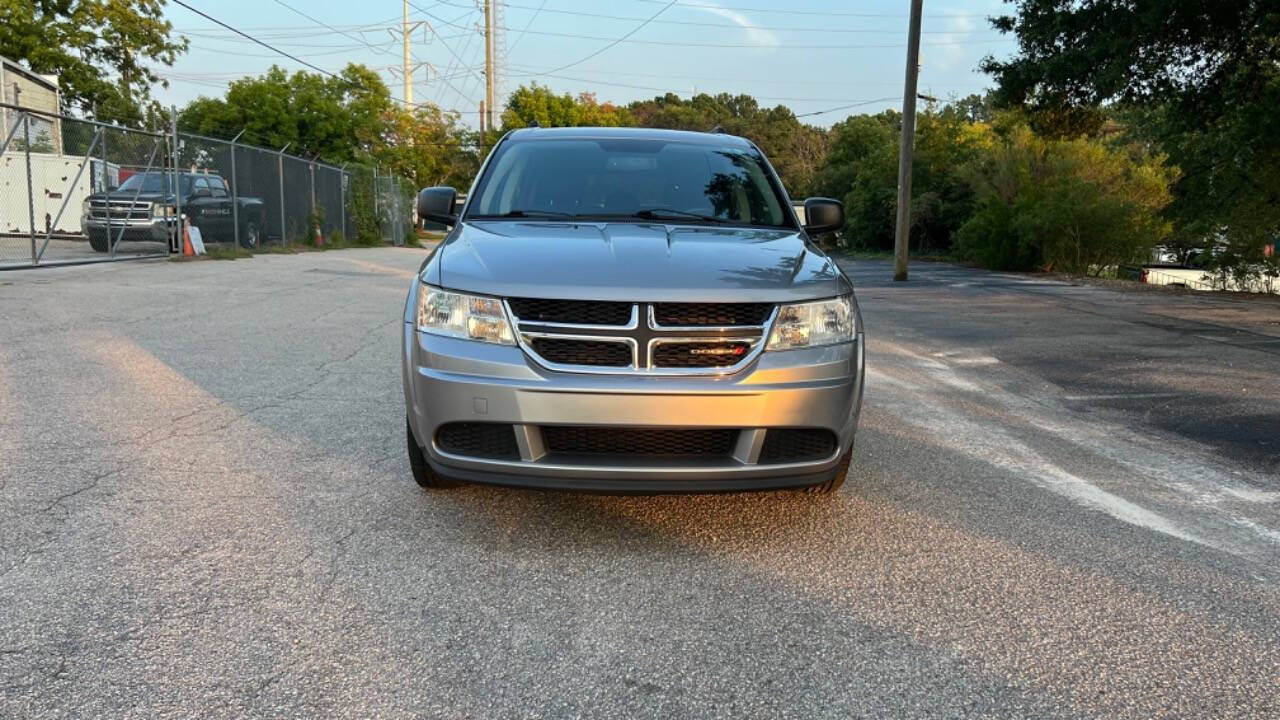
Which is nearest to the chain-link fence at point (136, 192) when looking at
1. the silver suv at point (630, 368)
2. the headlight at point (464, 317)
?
the headlight at point (464, 317)

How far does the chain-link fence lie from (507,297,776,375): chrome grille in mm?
12974

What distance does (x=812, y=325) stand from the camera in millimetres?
3742

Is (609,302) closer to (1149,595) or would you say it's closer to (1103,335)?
(1149,595)

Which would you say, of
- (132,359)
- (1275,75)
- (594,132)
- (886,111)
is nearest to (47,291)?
(132,359)

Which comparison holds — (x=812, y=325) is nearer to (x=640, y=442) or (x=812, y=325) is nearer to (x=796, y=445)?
(x=796, y=445)

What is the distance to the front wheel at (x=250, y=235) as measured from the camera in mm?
20812

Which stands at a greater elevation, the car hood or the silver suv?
the car hood

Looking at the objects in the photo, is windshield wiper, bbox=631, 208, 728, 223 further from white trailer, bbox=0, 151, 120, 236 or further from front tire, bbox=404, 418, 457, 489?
white trailer, bbox=0, 151, 120, 236

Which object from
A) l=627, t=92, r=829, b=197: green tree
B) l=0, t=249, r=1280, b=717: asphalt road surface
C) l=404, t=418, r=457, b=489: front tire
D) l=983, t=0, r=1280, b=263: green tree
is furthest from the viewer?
l=627, t=92, r=829, b=197: green tree

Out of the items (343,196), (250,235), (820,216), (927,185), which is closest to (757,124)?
(927,185)

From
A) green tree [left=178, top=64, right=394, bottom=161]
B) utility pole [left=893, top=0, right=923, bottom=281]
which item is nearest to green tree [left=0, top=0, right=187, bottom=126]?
green tree [left=178, top=64, right=394, bottom=161]

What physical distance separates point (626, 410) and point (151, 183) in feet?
57.9

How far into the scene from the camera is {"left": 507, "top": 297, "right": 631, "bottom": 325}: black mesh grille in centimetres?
351

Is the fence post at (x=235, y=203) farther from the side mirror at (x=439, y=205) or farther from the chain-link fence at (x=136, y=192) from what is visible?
the side mirror at (x=439, y=205)
